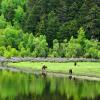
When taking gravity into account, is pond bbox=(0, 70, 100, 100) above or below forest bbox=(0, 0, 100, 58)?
below

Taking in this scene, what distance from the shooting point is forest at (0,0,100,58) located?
129000 millimetres

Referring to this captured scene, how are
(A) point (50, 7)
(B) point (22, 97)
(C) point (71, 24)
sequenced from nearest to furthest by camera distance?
1. (B) point (22, 97)
2. (C) point (71, 24)
3. (A) point (50, 7)

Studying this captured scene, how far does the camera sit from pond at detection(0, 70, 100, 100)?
5316cm

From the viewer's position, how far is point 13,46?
154 meters

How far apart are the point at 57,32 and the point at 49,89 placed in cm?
8941

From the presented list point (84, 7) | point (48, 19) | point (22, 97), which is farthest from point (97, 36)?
point (22, 97)

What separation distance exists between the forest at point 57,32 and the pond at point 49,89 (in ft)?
172

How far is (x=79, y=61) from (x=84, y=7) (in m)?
51.4

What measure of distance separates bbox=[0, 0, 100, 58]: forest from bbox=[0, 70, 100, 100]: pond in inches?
2069

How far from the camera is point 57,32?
149 m

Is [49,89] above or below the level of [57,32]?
below

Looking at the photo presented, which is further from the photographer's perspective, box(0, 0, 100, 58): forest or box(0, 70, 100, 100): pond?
box(0, 0, 100, 58): forest

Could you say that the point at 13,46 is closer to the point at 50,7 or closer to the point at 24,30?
the point at 24,30

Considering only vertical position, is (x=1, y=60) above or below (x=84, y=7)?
below
